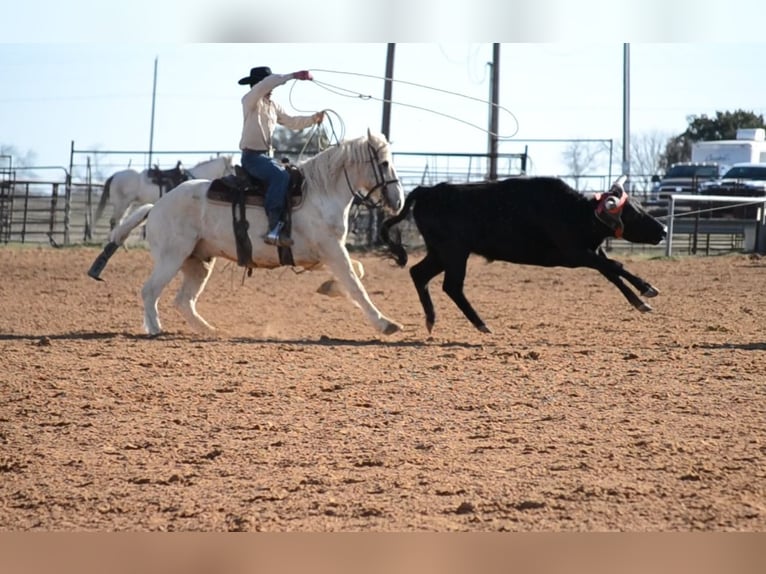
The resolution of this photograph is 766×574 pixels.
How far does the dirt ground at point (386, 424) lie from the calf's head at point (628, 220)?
0.94 meters

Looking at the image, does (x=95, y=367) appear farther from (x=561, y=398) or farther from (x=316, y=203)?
(x=561, y=398)

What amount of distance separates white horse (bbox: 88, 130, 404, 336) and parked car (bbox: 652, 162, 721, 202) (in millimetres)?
18847

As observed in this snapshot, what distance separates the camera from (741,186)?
26578 mm

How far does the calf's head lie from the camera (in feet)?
32.5

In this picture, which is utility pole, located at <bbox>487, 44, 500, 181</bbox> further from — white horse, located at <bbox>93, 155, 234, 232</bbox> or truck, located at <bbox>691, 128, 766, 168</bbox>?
truck, located at <bbox>691, 128, 766, 168</bbox>

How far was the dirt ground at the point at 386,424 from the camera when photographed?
3.96 meters

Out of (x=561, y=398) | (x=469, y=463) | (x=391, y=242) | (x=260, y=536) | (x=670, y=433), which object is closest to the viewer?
(x=260, y=536)

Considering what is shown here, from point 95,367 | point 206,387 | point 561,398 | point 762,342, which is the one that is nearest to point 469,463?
point 561,398

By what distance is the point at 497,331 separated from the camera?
10.5 meters

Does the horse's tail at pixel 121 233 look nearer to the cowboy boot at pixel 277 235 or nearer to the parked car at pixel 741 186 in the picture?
the cowboy boot at pixel 277 235

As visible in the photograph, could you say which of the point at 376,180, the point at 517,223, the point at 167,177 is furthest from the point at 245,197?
the point at 167,177

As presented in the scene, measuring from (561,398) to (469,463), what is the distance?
5.89ft

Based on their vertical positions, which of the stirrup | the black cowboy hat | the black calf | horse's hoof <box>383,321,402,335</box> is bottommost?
horse's hoof <box>383,321,402,335</box>

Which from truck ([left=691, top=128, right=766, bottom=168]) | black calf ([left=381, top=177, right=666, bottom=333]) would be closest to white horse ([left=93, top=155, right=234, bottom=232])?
black calf ([left=381, top=177, right=666, bottom=333])
